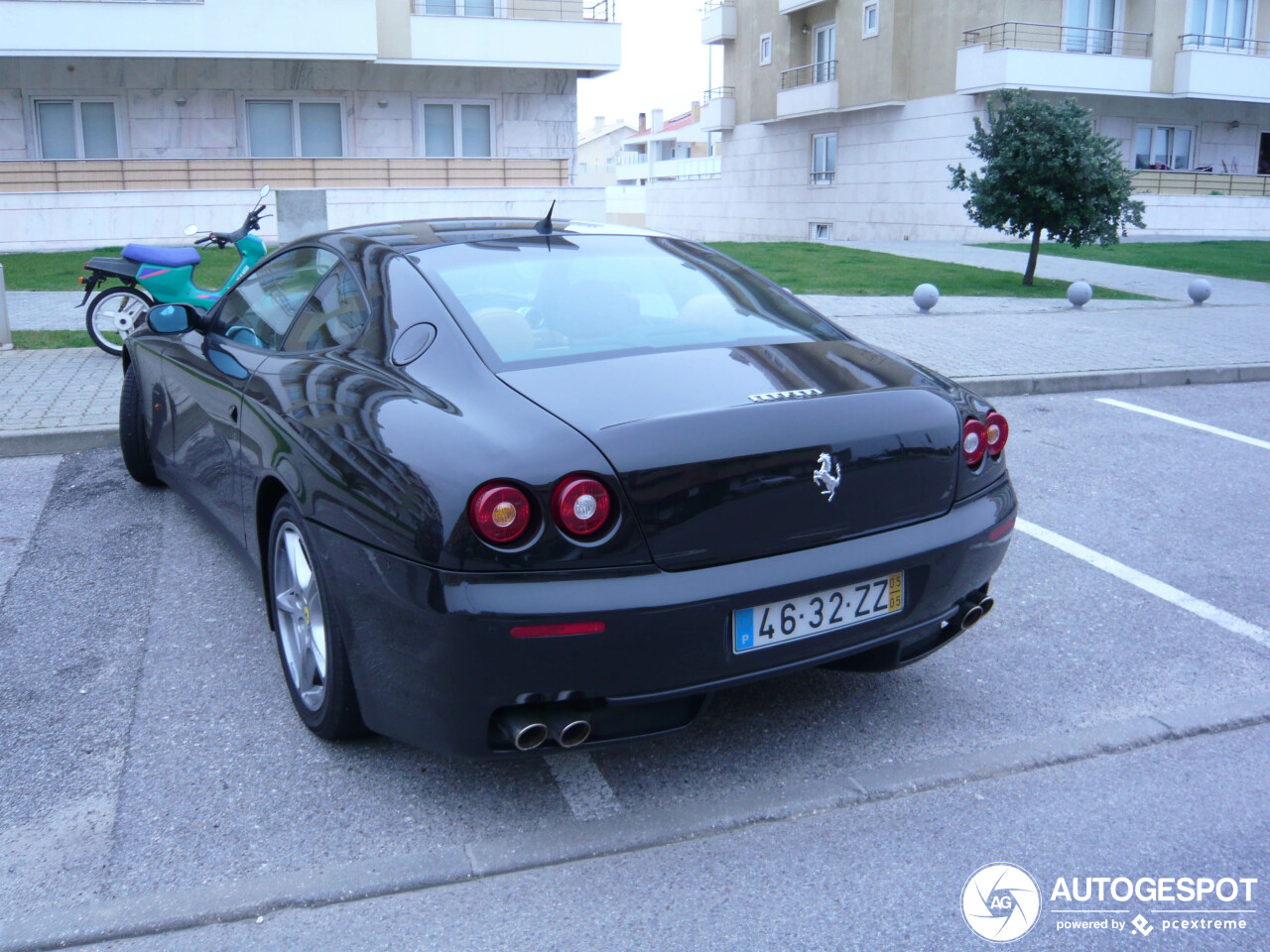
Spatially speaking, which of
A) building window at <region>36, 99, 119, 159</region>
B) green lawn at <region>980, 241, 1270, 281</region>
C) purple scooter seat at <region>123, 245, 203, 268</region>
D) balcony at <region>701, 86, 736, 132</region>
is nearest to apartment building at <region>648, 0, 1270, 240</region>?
balcony at <region>701, 86, 736, 132</region>

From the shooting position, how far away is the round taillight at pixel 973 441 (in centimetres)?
333

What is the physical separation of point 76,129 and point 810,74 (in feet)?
70.7

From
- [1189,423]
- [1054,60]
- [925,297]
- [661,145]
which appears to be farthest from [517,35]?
[661,145]

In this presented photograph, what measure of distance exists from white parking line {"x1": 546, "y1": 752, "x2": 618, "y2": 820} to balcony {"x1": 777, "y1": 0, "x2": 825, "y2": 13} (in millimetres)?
35046

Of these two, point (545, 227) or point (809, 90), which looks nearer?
point (545, 227)

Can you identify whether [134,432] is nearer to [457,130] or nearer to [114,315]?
[114,315]

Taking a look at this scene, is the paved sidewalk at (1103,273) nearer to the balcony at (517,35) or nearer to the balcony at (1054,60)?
the balcony at (1054,60)

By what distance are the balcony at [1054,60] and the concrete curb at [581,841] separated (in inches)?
1064

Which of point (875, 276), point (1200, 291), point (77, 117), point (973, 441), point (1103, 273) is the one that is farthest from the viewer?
point (77, 117)

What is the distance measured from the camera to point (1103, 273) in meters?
18.6

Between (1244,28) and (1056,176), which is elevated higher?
(1244,28)

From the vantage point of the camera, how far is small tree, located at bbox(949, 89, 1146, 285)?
15250 mm

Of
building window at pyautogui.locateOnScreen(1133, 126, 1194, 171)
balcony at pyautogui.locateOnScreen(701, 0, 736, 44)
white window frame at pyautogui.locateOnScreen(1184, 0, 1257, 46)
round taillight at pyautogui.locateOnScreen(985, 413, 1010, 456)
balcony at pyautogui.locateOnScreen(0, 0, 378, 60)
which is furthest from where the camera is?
balcony at pyautogui.locateOnScreen(701, 0, 736, 44)

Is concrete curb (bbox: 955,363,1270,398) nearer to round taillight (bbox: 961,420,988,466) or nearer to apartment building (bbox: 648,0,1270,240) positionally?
round taillight (bbox: 961,420,988,466)
